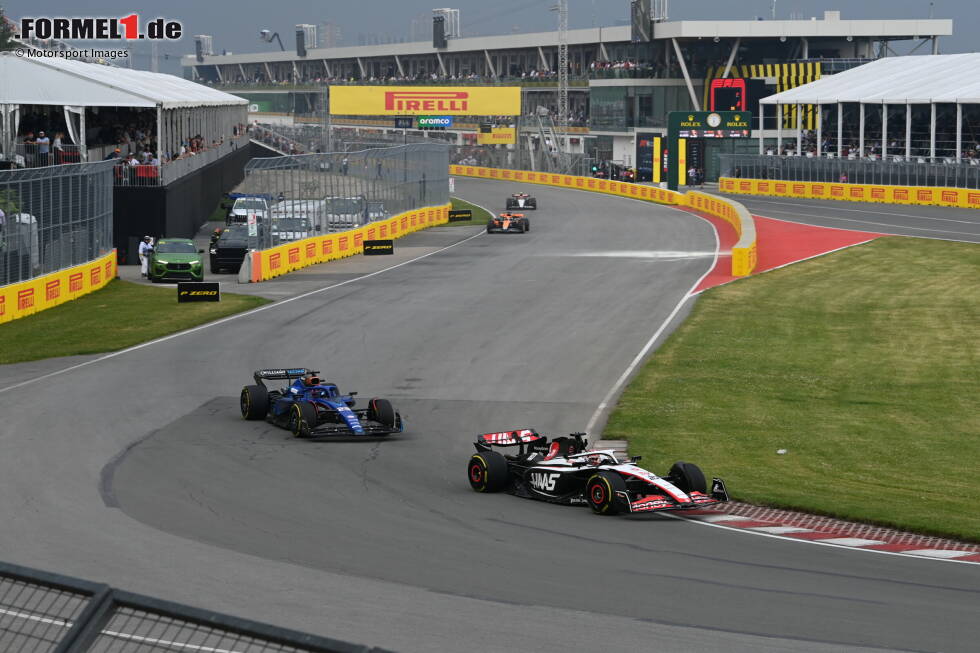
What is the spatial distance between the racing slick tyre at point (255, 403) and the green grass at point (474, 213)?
49.9 meters

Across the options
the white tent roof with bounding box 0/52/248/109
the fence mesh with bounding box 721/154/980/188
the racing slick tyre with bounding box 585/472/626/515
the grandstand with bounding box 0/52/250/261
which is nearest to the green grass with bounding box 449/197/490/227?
the grandstand with bounding box 0/52/250/261

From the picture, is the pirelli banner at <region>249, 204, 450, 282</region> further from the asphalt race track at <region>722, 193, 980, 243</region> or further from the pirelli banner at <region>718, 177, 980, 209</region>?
the pirelli banner at <region>718, 177, 980, 209</region>

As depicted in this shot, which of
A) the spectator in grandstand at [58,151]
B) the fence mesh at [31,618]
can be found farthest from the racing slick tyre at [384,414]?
the spectator in grandstand at [58,151]

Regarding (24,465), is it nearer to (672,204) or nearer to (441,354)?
(441,354)

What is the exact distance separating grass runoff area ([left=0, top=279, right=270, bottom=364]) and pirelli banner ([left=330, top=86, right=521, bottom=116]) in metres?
69.5

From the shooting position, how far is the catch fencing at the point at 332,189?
49062 mm

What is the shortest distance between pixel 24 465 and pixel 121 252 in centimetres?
3565

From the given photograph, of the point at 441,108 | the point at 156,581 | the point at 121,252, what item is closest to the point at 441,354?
the point at 156,581

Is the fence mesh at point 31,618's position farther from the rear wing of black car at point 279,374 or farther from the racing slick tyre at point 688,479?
the rear wing of black car at point 279,374

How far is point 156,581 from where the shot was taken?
44.2ft

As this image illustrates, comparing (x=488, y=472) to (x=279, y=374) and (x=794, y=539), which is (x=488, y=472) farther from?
(x=279, y=374)

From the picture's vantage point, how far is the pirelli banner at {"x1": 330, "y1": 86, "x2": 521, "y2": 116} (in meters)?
111

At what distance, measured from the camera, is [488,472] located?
18.0m

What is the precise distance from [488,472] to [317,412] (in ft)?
16.1
